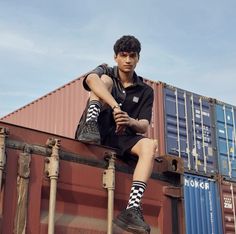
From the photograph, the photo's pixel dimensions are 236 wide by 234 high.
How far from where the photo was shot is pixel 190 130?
12398 mm

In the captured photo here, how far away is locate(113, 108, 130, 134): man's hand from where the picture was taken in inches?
124

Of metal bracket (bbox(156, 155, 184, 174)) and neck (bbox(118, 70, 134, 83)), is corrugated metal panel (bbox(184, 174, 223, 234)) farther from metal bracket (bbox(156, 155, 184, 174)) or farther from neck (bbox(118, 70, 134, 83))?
neck (bbox(118, 70, 134, 83))

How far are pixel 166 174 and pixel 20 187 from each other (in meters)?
1.28

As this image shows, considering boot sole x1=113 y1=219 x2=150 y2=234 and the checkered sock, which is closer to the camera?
boot sole x1=113 y1=219 x2=150 y2=234

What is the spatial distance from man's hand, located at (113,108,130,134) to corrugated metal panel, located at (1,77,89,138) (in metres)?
8.99

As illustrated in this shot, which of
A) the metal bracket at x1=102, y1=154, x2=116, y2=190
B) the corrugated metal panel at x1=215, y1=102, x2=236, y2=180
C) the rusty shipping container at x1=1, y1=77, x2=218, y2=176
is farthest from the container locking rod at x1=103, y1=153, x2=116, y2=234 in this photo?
the corrugated metal panel at x1=215, y1=102, x2=236, y2=180

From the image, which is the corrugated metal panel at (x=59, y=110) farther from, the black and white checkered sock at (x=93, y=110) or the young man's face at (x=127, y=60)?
the black and white checkered sock at (x=93, y=110)

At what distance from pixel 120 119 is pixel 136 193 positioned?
0.51m

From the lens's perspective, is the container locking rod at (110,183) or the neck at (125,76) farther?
the neck at (125,76)

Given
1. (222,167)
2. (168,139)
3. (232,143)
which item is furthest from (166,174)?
(232,143)

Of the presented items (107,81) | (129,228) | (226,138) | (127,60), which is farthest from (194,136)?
(129,228)

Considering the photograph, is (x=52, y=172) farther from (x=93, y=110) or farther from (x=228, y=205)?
(x=228, y=205)

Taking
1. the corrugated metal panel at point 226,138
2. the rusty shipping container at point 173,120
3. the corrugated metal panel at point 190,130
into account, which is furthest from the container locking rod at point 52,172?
the corrugated metal panel at point 226,138

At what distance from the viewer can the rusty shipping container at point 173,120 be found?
38.5 feet
